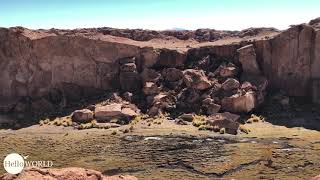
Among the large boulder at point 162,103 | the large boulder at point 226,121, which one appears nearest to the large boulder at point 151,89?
the large boulder at point 162,103

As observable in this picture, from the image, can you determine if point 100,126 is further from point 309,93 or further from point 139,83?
point 309,93

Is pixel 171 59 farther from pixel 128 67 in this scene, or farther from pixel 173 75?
pixel 128 67

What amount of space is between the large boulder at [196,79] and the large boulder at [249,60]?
13.1 feet

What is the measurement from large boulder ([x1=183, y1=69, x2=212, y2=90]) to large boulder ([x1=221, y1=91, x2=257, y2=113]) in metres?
2.84

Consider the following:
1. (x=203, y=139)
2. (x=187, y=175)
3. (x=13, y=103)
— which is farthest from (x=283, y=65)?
(x=13, y=103)

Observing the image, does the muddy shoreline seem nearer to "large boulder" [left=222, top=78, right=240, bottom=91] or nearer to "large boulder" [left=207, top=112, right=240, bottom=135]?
"large boulder" [left=207, top=112, right=240, bottom=135]

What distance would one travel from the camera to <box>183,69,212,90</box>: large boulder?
168ft

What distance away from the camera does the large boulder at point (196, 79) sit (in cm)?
5112

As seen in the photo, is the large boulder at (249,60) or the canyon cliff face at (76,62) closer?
the large boulder at (249,60)

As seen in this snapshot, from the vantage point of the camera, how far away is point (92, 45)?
54500 millimetres

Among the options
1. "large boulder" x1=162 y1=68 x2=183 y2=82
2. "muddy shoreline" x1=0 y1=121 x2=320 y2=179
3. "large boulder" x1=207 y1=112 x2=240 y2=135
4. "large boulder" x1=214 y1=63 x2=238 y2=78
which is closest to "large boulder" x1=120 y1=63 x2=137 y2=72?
"large boulder" x1=162 y1=68 x2=183 y2=82

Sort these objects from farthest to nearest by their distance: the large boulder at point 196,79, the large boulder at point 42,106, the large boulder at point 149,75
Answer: the large boulder at point 149,75 → the large boulder at point 42,106 → the large boulder at point 196,79

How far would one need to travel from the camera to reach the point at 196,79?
51812 mm

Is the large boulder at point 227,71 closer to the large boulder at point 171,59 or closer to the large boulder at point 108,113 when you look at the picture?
the large boulder at point 171,59
